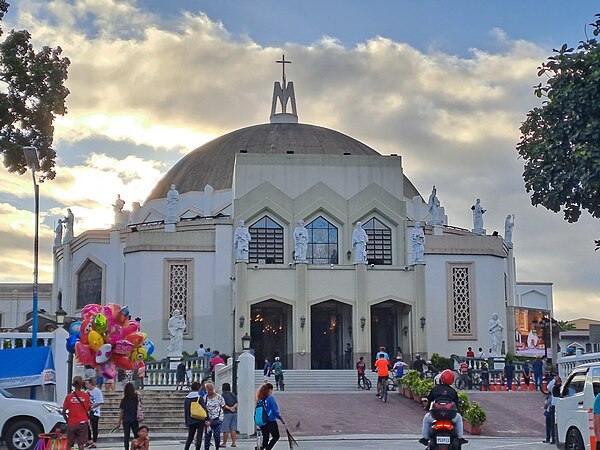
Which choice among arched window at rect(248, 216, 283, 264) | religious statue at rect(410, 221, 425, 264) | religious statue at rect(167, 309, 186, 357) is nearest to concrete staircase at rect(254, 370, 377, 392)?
religious statue at rect(167, 309, 186, 357)

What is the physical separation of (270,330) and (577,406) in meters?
28.1

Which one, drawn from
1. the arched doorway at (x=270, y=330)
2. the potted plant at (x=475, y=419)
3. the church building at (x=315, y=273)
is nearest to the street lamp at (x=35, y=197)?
the potted plant at (x=475, y=419)

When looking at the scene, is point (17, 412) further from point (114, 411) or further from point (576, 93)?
point (576, 93)

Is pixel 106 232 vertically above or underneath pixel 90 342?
above

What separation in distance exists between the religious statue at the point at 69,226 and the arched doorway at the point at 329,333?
15.6 metres

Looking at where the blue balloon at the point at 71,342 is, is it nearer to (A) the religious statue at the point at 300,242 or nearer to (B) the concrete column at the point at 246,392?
(B) the concrete column at the point at 246,392

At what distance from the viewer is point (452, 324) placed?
44.0 metres

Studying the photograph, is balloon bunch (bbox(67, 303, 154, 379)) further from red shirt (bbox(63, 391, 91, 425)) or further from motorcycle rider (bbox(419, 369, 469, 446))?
motorcycle rider (bbox(419, 369, 469, 446))

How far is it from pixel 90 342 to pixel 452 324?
23.8m

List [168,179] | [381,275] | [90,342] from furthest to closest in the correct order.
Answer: [168,179] → [381,275] → [90,342]

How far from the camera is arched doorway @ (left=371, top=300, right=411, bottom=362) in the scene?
43.5 meters

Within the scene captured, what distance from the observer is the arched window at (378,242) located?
45.1 m

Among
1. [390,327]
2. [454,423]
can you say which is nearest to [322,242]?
[390,327]

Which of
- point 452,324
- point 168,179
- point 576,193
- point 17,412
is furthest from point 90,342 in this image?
point 168,179
